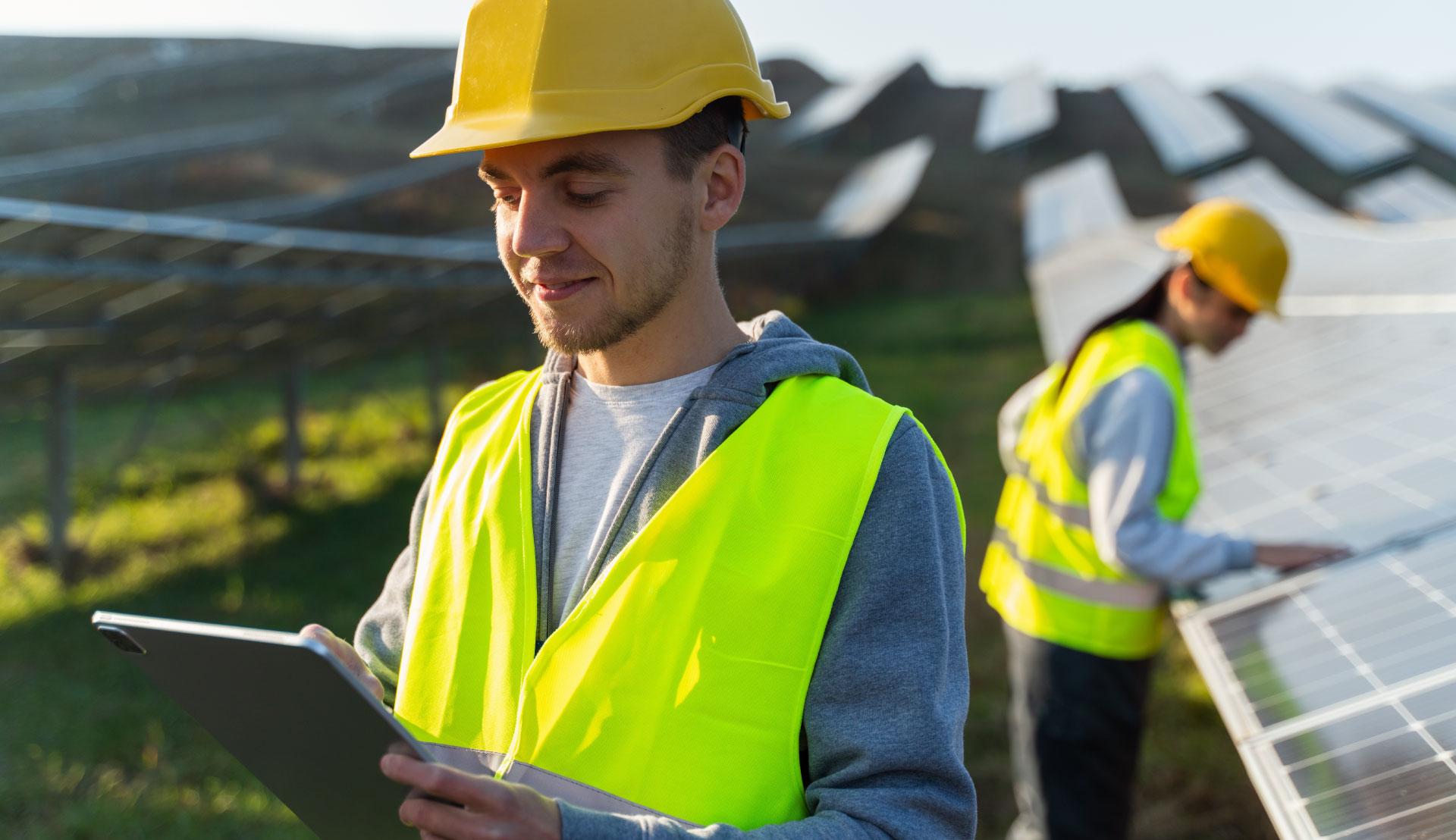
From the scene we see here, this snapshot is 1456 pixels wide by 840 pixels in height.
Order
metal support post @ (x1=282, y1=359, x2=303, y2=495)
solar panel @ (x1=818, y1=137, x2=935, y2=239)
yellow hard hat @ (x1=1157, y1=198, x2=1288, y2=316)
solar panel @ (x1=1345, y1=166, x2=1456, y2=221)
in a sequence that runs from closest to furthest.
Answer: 1. yellow hard hat @ (x1=1157, y1=198, x2=1288, y2=316)
2. metal support post @ (x1=282, y1=359, x2=303, y2=495)
3. solar panel @ (x1=1345, y1=166, x2=1456, y2=221)
4. solar panel @ (x1=818, y1=137, x2=935, y2=239)

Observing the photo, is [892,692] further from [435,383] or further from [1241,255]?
[435,383]

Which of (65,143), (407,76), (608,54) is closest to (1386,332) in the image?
(608,54)

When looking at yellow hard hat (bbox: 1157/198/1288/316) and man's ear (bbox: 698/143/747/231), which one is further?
yellow hard hat (bbox: 1157/198/1288/316)

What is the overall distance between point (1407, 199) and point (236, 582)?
12.7 m

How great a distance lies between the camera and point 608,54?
69.4 inches

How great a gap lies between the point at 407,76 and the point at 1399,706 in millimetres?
30953

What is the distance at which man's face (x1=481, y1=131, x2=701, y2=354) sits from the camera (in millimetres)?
1725

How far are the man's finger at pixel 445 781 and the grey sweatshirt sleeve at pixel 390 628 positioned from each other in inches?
28.1

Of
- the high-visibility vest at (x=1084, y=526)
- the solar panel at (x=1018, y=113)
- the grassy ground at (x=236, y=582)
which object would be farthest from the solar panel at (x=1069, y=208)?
the high-visibility vest at (x=1084, y=526)

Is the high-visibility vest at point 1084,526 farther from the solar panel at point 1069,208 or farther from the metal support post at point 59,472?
the solar panel at point 1069,208

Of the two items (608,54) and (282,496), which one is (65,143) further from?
(608,54)

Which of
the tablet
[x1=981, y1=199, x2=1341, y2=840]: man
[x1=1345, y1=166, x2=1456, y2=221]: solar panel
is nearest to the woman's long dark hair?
[x1=981, y1=199, x2=1341, y2=840]: man

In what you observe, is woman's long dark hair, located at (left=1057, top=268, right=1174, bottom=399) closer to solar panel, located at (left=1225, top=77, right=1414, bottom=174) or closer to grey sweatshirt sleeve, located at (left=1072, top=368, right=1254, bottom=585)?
grey sweatshirt sleeve, located at (left=1072, top=368, right=1254, bottom=585)

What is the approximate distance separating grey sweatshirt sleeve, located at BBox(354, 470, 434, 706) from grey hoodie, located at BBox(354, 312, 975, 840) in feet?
1.21
